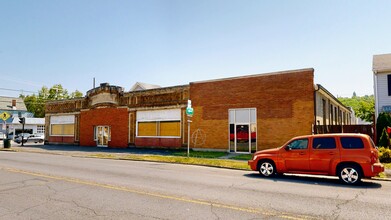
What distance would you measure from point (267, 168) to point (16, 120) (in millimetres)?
62236

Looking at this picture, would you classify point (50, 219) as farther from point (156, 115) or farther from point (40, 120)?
point (40, 120)

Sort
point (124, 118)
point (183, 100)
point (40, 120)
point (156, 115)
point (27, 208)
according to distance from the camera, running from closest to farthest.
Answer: point (27, 208) → point (183, 100) → point (156, 115) → point (124, 118) → point (40, 120)

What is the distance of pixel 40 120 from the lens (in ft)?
199

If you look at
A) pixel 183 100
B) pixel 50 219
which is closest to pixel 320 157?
pixel 50 219

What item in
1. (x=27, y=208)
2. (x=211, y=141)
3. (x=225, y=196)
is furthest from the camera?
(x=211, y=141)

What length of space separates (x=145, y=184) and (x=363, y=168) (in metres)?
7.71

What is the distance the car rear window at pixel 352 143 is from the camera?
9922 mm

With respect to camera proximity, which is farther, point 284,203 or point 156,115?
point 156,115

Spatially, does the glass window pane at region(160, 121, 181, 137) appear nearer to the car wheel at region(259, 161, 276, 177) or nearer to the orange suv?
the car wheel at region(259, 161, 276, 177)

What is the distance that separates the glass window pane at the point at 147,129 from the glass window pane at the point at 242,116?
866cm

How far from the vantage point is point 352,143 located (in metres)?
10.0

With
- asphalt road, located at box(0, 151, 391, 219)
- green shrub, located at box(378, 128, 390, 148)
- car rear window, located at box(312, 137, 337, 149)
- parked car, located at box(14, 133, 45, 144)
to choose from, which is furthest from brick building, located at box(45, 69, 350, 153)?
parked car, located at box(14, 133, 45, 144)

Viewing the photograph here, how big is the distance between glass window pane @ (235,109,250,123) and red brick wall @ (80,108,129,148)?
40.3 ft

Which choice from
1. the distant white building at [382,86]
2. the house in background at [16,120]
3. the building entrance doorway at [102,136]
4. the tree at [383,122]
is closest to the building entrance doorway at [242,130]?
the tree at [383,122]
